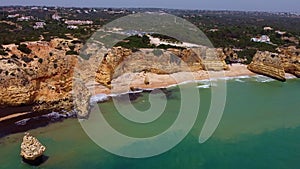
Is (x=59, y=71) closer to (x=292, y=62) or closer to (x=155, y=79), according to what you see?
(x=155, y=79)

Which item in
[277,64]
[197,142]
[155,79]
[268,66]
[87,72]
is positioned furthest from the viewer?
[268,66]

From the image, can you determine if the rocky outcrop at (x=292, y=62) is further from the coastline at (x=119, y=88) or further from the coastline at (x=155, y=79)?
the coastline at (x=155, y=79)

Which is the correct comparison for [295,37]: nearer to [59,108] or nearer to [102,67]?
[102,67]

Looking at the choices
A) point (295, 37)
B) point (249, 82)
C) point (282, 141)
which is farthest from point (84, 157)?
point (295, 37)

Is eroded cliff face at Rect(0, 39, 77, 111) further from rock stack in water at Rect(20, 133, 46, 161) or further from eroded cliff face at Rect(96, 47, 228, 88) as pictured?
rock stack in water at Rect(20, 133, 46, 161)

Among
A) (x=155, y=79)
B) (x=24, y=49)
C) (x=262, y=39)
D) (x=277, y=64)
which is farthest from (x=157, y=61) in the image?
(x=262, y=39)

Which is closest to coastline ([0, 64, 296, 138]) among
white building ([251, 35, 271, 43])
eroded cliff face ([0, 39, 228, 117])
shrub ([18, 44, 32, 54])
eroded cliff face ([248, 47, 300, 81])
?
eroded cliff face ([0, 39, 228, 117])

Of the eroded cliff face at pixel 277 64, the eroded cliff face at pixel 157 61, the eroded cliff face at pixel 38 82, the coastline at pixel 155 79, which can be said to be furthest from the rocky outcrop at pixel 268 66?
the eroded cliff face at pixel 38 82
